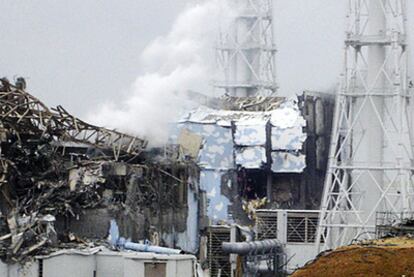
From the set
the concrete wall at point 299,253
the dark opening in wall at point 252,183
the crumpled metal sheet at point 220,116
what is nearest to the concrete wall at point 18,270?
the concrete wall at point 299,253

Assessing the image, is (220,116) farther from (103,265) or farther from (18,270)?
(18,270)

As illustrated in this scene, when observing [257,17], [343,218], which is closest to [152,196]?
[343,218]

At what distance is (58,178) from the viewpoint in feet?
147

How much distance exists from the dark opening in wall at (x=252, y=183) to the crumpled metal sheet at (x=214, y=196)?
162 centimetres

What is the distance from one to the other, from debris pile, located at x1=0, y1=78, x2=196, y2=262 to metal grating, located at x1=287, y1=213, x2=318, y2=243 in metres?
6.11

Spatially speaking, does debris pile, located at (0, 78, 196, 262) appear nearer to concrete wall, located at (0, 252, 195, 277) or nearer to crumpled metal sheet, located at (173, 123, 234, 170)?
concrete wall, located at (0, 252, 195, 277)

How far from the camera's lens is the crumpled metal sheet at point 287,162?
55.6 metres

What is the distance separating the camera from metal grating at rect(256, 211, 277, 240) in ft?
173

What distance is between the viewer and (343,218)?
157ft

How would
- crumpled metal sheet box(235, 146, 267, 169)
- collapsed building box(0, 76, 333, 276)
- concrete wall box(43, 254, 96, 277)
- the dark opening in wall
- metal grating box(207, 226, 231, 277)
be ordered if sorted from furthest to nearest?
the dark opening in wall
crumpled metal sheet box(235, 146, 267, 169)
metal grating box(207, 226, 231, 277)
collapsed building box(0, 76, 333, 276)
concrete wall box(43, 254, 96, 277)

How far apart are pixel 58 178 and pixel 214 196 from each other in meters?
10.6

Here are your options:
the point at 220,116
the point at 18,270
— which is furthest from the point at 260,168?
the point at 18,270

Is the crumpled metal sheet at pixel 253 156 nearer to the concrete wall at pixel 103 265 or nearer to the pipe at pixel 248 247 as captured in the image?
the pipe at pixel 248 247

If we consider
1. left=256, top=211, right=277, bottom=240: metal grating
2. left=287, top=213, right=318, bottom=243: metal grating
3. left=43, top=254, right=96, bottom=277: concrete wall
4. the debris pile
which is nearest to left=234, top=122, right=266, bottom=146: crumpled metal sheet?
left=256, top=211, right=277, bottom=240: metal grating
